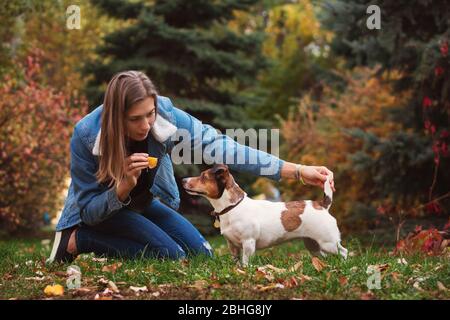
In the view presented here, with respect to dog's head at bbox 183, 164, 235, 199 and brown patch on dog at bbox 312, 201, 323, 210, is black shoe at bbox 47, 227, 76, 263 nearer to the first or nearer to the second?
dog's head at bbox 183, 164, 235, 199

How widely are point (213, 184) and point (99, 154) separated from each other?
83cm

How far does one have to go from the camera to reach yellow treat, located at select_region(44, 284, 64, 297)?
12.6ft

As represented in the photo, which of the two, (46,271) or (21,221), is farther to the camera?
(21,221)

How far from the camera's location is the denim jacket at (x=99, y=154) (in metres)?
4.73

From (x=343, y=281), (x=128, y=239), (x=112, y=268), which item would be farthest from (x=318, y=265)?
(x=128, y=239)

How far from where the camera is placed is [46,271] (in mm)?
4742

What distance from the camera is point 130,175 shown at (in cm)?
433

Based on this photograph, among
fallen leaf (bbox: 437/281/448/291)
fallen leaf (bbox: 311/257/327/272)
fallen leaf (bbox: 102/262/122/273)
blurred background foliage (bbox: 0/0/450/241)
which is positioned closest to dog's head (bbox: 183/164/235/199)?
fallen leaf (bbox: 102/262/122/273)

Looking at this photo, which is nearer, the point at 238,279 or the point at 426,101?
the point at 238,279

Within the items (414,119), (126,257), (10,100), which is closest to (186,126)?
(126,257)

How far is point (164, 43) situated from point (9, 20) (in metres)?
3.70

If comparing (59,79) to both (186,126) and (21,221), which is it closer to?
(21,221)

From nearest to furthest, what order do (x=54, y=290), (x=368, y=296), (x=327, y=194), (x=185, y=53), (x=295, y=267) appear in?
1. (x=368, y=296)
2. (x=54, y=290)
3. (x=295, y=267)
4. (x=327, y=194)
5. (x=185, y=53)

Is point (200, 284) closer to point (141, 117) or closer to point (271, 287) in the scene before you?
point (271, 287)
